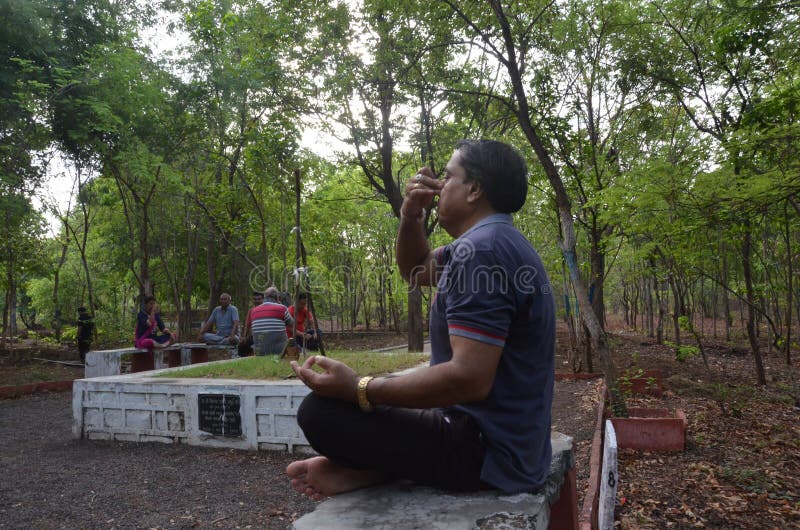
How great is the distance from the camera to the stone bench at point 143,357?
34.4ft

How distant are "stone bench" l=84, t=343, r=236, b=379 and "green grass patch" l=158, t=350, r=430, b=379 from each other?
316 cm

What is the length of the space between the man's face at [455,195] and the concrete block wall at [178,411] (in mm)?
4777

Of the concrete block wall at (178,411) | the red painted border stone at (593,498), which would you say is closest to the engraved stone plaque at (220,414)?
the concrete block wall at (178,411)

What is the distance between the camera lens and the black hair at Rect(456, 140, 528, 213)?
183 cm

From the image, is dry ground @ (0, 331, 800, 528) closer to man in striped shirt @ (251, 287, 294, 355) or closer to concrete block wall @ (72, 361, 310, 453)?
concrete block wall @ (72, 361, 310, 453)

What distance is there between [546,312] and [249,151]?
35.6 ft

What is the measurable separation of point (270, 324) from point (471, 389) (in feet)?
26.7

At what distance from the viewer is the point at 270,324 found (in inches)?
364

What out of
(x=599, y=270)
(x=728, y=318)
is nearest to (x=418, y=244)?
(x=599, y=270)

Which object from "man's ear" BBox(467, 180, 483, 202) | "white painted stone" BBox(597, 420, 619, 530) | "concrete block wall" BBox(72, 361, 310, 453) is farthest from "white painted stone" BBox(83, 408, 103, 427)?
"man's ear" BBox(467, 180, 483, 202)

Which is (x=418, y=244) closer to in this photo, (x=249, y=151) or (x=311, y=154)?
(x=249, y=151)

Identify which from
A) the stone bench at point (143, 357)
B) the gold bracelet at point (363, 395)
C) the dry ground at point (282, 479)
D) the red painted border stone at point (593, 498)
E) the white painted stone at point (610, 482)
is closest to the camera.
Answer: the gold bracelet at point (363, 395)

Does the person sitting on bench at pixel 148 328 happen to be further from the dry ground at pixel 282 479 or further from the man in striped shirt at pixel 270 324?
the man in striped shirt at pixel 270 324

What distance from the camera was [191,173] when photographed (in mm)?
16688
